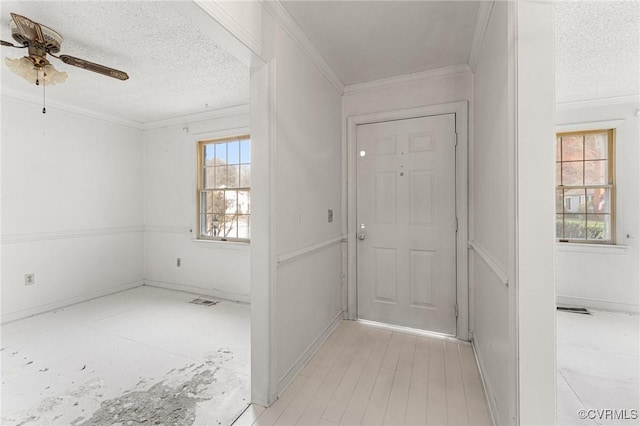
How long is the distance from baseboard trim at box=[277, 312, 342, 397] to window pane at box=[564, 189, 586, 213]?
3327 mm

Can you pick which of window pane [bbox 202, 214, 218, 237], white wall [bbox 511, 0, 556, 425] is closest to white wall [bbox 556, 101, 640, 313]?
white wall [bbox 511, 0, 556, 425]

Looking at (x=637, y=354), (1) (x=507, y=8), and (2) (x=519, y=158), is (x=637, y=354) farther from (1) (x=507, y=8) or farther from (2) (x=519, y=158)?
(1) (x=507, y=8)

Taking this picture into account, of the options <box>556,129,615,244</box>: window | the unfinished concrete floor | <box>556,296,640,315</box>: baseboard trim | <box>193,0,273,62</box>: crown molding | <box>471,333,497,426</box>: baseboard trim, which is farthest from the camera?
<box>556,129,615,244</box>: window

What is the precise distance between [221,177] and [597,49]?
4.27 metres

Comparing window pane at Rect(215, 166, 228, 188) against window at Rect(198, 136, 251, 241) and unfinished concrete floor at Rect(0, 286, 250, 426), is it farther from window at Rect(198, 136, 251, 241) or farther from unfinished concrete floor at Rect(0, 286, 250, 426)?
unfinished concrete floor at Rect(0, 286, 250, 426)

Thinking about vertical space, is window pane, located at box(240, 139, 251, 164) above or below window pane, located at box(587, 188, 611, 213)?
above

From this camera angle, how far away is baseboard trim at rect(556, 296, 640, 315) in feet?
11.0

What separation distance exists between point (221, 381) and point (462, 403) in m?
1.67

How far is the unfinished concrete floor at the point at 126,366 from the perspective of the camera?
5.85 ft

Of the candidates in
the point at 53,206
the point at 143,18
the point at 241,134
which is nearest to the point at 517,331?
the point at 143,18

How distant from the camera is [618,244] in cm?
341

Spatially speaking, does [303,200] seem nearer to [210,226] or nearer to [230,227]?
[230,227]

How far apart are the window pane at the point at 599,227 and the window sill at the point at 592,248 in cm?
15

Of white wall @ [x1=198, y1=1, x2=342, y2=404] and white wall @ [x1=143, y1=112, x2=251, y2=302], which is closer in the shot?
white wall @ [x1=198, y1=1, x2=342, y2=404]
